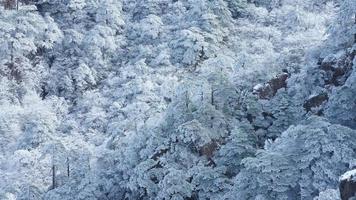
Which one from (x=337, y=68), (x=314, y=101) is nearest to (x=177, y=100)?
(x=314, y=101)

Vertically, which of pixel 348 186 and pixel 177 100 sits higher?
pixel 348 186

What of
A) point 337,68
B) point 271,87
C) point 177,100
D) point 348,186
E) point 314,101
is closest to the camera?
point 348,186

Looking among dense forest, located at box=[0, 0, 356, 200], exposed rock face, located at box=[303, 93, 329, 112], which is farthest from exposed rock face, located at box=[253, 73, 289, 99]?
exposed rock face, located at box=[303, 93, 329, 112]

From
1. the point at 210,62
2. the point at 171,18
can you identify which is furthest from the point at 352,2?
the point at 171,18

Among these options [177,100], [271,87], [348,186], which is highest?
[348,186]

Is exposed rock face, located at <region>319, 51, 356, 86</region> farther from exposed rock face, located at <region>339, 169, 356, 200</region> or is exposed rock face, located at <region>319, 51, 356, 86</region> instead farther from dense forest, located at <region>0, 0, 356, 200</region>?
exposed rock face, located at <region>339, 169, 356, 200</region>

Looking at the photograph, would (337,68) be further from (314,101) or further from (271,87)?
(271,87)

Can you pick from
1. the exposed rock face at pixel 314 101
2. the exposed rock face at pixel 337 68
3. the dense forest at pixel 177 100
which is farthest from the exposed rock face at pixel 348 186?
the exposed rock face at pixel 337 68

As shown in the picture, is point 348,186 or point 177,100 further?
point 177,100
